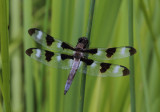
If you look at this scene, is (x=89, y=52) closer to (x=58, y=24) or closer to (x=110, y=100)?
(x=58, y=24)

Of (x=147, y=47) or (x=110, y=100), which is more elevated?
(x=147, y=47)

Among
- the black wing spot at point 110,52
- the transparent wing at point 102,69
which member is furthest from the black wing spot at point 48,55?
the black wing spot at point 110,52

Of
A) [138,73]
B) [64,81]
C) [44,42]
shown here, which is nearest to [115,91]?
[138,73]

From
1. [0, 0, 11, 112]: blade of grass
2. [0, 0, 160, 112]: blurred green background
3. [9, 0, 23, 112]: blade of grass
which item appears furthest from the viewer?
[9, 0, 23, 112]: blade of grass

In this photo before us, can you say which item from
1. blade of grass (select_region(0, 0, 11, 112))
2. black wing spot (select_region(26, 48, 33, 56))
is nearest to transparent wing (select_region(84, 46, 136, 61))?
black wing spot (select_region(26, 48, 33, 56))

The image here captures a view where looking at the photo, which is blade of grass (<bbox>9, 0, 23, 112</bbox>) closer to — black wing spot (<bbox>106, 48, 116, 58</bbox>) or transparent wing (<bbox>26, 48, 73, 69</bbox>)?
transparent wing (<bbox>26, 48, 73, 69</bbox>)

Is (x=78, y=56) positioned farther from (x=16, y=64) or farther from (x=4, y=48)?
(x=16, y=64)

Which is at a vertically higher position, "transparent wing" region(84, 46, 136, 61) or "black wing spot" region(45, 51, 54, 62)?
"transparent wing" region(84, 46, 136, 61)

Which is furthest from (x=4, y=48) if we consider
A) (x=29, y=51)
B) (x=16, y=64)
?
(x=16, y=64)
